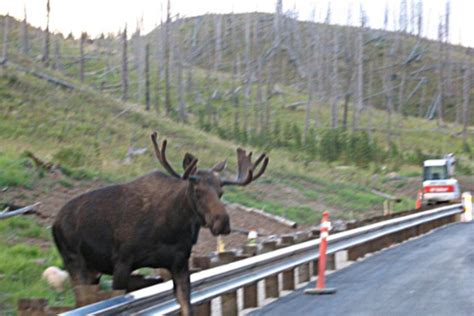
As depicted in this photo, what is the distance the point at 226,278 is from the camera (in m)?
10.8

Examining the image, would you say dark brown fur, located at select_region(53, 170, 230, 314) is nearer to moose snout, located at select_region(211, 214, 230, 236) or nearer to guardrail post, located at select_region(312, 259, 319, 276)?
moose snout, located at select_region(211, 214, 230, 236)

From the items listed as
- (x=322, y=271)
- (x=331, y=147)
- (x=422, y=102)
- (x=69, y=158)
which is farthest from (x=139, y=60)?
(x=322, y=271)

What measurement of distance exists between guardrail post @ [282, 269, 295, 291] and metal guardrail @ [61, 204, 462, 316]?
0.55 ft

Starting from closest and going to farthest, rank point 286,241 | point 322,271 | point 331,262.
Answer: point 322,271, point 286,241, point 331,262

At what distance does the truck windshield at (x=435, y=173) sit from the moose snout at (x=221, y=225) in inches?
1581

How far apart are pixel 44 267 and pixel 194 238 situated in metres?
5.20

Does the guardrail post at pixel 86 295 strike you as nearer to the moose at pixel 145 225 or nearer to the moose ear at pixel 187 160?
the moose at pixel 145 225

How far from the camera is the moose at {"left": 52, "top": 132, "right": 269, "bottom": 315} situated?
29.4 feet

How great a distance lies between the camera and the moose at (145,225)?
8966mm

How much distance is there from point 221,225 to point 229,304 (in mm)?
2606

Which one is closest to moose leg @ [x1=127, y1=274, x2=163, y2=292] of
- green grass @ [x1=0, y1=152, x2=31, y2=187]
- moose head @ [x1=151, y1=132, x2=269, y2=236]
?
moose head @ [x1=151, y1=132, x2=269, y2=236]

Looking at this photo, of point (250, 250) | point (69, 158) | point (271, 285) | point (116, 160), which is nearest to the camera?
point (250, 250)

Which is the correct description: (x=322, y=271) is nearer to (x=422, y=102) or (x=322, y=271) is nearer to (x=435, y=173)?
(x=435, y=173)

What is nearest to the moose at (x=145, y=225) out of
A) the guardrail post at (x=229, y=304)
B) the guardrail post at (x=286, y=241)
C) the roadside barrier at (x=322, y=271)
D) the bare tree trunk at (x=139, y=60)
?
the guardrail post at (x=229, y=304)
